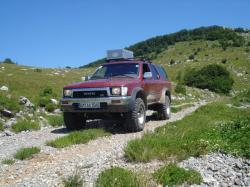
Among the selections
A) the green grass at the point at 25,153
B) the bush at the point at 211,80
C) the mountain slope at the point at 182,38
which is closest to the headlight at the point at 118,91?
the green grass at the point at 25,153

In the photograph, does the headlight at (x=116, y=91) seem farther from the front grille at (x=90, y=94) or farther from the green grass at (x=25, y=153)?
the green grass at (x=25, y=153)

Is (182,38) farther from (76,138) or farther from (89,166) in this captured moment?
(89,166)

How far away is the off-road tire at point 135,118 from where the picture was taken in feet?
37.9

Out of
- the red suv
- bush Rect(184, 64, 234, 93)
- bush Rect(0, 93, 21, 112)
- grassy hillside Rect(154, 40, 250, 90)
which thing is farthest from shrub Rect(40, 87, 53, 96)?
grassy hillside Rect(154, 40, 250, 90)

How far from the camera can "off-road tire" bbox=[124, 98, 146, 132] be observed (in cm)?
1156

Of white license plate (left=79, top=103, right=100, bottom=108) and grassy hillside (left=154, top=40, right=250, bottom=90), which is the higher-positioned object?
grassy hillside (left=154, top=40, right=250, bottom=90)

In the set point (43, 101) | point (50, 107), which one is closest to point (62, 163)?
point (50, 107)

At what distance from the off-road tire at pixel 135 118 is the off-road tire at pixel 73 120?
1.61 m

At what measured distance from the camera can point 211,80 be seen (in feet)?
146

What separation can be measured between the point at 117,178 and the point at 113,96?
17.8ft

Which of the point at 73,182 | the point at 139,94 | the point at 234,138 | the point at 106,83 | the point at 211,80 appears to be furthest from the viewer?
the point at 211,80

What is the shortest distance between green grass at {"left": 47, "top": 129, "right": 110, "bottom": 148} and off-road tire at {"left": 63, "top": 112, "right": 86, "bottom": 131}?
1386mm

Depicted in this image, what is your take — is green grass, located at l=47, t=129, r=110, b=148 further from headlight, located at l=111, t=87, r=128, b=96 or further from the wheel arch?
the wheel arch

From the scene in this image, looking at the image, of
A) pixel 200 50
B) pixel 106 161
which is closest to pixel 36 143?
pixel 106 161
